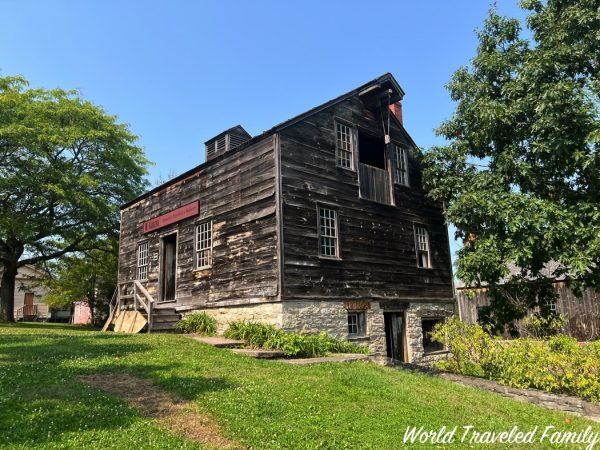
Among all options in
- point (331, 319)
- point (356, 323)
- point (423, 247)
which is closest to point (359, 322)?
point (356, 323)

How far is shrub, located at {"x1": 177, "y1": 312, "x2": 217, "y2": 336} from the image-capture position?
15.4 metres

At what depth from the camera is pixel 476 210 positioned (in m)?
15.7

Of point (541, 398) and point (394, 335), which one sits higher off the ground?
point (394, 335)

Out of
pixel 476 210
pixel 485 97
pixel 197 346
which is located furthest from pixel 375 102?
pixel 197 346

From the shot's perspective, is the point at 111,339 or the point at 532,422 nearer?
the point at 532,422

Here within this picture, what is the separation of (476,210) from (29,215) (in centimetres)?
2431

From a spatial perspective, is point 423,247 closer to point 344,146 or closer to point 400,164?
point 400,164

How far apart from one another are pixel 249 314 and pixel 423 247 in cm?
876

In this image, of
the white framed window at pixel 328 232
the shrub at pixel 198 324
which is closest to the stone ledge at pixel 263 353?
the shrub at pixel 198 324

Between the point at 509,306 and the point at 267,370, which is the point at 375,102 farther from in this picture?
the point at 267,370

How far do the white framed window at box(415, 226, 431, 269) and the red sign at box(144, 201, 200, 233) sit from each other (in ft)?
30.4

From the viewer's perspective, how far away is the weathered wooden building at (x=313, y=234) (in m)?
14.1

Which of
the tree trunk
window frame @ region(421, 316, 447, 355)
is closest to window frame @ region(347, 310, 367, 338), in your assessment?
window frame @ region(421, 316, 447, 355)

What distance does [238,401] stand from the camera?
7332 mm
